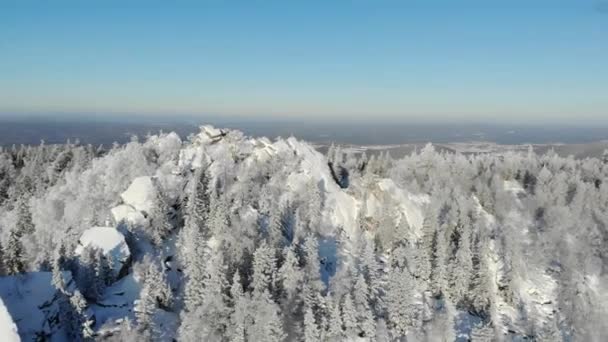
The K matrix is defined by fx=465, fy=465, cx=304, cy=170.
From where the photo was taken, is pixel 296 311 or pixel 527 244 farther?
pixel 527 244

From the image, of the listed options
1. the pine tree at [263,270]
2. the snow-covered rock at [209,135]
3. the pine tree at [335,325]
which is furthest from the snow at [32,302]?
the snow-covered rock at [209,135]

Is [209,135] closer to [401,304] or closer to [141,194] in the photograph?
[141,194]

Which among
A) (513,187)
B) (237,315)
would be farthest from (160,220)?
(513,187)

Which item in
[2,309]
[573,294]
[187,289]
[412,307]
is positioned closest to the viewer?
[2,309]

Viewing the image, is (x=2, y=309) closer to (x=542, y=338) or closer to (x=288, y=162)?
(x=288, y=162)

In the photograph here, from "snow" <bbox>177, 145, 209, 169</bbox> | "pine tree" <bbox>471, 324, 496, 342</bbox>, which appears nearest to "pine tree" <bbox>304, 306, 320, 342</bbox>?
"pine tree" <bbox>471, 324, 496, 342</bbox>

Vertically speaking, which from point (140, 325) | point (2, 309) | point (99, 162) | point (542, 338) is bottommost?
point (542, 338)

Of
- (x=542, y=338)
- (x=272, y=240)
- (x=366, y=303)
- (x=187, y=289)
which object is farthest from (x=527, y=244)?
(x=187, y=289)

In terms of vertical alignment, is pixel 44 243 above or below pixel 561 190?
below
